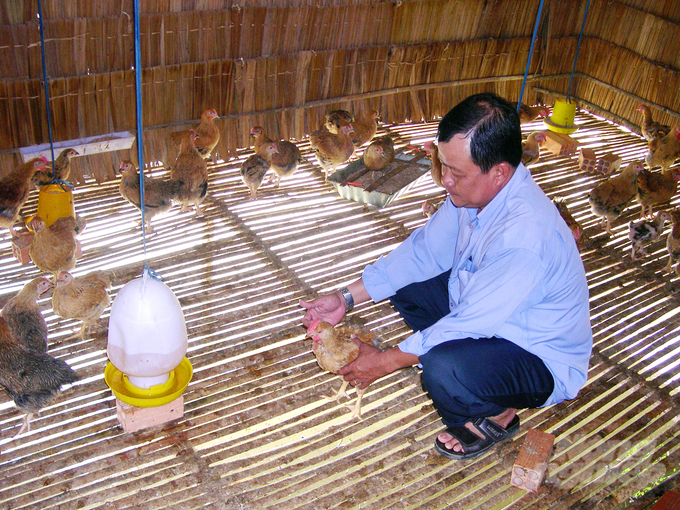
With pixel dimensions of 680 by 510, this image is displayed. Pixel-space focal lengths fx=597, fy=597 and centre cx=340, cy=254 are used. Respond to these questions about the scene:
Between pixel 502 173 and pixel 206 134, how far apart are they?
3.95m

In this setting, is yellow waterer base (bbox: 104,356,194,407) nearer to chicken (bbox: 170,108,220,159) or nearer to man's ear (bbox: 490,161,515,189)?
man's ear (bbox: 490,161,515,189)

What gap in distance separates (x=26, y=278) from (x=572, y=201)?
5.15m

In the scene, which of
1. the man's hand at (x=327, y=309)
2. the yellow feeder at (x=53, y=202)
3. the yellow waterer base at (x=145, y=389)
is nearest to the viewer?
the yellow waterer base at (x=145, y=389)

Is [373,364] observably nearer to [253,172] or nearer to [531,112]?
[253,172]

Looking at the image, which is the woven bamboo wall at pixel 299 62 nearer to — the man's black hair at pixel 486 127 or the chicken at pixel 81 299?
the chicken at pixel 81 299

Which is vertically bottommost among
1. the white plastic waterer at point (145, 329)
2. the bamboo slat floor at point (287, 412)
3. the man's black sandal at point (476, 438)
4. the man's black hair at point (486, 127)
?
the bamboo slat floor at point (287, 412)

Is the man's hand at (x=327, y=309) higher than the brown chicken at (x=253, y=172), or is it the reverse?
the man's hand at (x=327, y=309)

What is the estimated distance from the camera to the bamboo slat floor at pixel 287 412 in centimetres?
295

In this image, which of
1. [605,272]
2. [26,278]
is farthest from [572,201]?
[26,278]

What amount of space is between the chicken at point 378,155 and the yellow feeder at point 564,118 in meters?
2.67

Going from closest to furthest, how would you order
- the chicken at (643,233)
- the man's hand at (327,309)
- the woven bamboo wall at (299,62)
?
the man's hand at (327,309) → the chicken at (643,233) → the woven bamboo wall at (299,62)

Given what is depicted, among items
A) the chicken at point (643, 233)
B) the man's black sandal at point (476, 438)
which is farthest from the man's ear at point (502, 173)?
the chicken at point (643, 233)

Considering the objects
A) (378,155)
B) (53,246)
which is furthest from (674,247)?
(53,246)

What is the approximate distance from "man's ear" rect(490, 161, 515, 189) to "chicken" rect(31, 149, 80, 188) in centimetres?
390
